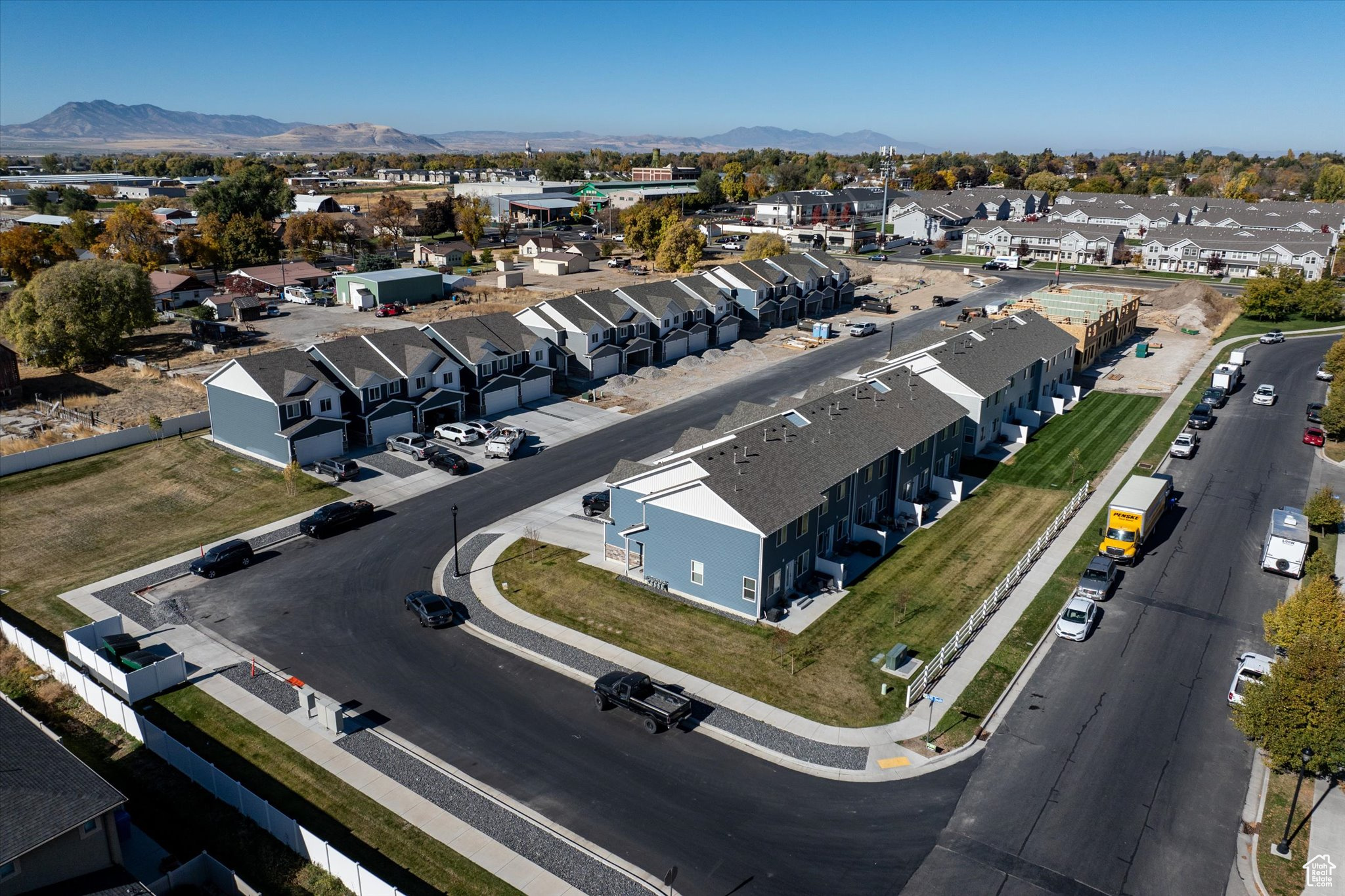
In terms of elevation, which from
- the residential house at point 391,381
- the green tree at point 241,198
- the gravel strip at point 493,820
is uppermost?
the green tree at point 241,198

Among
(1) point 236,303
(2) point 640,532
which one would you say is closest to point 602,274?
(1) point 236,303

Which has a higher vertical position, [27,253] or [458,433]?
[27,253]

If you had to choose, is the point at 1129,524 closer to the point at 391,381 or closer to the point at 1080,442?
the point at 1080,442

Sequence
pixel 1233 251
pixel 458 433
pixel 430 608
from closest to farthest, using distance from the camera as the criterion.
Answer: pixel 430 608
pixel 458 433
pixel 1233 251

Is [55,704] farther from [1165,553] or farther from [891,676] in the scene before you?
[1165,553]

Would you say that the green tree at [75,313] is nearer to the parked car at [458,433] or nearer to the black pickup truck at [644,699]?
the parked car at [458,433]

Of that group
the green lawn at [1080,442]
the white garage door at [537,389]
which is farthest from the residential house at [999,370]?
the white garage door at [537,389]

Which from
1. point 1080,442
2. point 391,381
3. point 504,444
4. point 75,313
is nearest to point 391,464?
point 391,381
